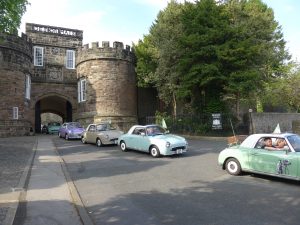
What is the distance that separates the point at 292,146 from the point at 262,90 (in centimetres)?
1874

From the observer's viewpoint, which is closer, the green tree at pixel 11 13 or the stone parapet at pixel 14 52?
the green tree at pixel 11 13

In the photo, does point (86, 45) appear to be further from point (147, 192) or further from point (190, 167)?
point (147, 192)

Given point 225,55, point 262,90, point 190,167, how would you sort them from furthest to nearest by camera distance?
point 262,90
point 225,55
point 190,167

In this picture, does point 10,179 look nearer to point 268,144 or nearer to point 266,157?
point 266,157

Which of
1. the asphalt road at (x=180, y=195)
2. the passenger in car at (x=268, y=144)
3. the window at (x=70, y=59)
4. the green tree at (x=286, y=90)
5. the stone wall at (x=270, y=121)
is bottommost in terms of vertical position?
the asphalt road at (x=180, y=195)

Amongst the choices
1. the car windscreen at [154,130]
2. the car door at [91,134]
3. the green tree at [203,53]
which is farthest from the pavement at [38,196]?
the green tree at [203,53]

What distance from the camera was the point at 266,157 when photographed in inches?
401

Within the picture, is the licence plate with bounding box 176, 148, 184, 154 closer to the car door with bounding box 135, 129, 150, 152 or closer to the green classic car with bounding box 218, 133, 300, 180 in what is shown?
the car door with bounding box 135, 129, 150, 152

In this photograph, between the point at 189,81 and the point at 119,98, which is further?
the point at 119,98

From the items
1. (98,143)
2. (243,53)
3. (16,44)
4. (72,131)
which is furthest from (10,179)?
(16,44)

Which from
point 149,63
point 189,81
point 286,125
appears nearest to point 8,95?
point 149,63

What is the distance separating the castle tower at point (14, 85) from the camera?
94.4 ft

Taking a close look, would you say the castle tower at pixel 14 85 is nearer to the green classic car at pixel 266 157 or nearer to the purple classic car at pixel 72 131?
Result: the purple classic car at pixel 72 131

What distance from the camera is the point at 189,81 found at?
25.2 meters
